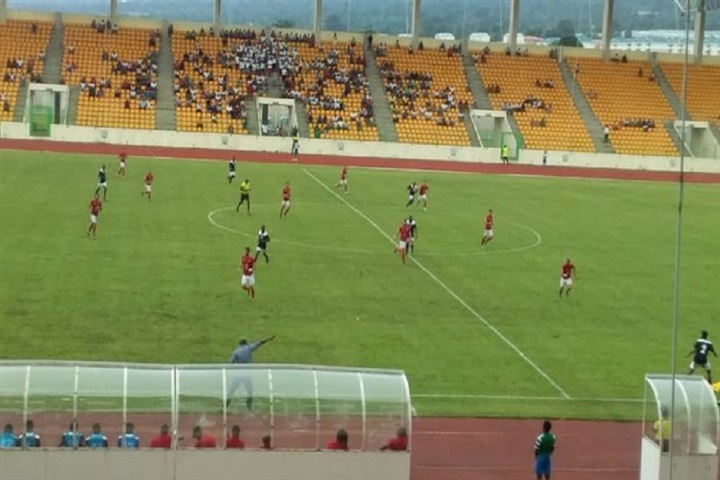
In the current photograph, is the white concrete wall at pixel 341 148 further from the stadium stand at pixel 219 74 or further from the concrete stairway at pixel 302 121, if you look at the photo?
the concrete stairway at pixel 302 121

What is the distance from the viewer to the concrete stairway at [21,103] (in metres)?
69.7

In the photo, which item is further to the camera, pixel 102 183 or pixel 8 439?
pixel 102 183

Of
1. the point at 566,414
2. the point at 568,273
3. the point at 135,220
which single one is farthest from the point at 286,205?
the point at 566,414

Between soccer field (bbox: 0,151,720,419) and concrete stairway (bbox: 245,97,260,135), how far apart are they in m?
19.8

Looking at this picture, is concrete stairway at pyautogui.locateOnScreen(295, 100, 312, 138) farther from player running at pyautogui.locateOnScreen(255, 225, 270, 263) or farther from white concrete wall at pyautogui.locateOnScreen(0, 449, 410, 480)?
white concrete wall at pyautogui.locateOnScreen(0, 449, 410, 480)

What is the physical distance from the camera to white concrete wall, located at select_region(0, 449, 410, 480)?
54.9ft

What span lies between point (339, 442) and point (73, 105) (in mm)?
58717

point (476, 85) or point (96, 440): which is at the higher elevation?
point (476, 85)

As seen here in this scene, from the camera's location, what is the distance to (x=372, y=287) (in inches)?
1296

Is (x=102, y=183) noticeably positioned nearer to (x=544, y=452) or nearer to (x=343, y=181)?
(x=343, y=181)

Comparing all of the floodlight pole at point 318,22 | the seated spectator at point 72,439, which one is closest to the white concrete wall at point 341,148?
the floodlight pole at point 318,22

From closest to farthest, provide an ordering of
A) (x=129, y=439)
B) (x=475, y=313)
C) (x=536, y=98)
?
(x=129, y=439), (x=475, y=313), (x=536, y=98)

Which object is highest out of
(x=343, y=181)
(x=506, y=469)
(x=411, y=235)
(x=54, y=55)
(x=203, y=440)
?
(x=54, y=55)

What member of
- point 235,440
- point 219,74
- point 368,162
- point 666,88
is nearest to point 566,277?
point 235,440
